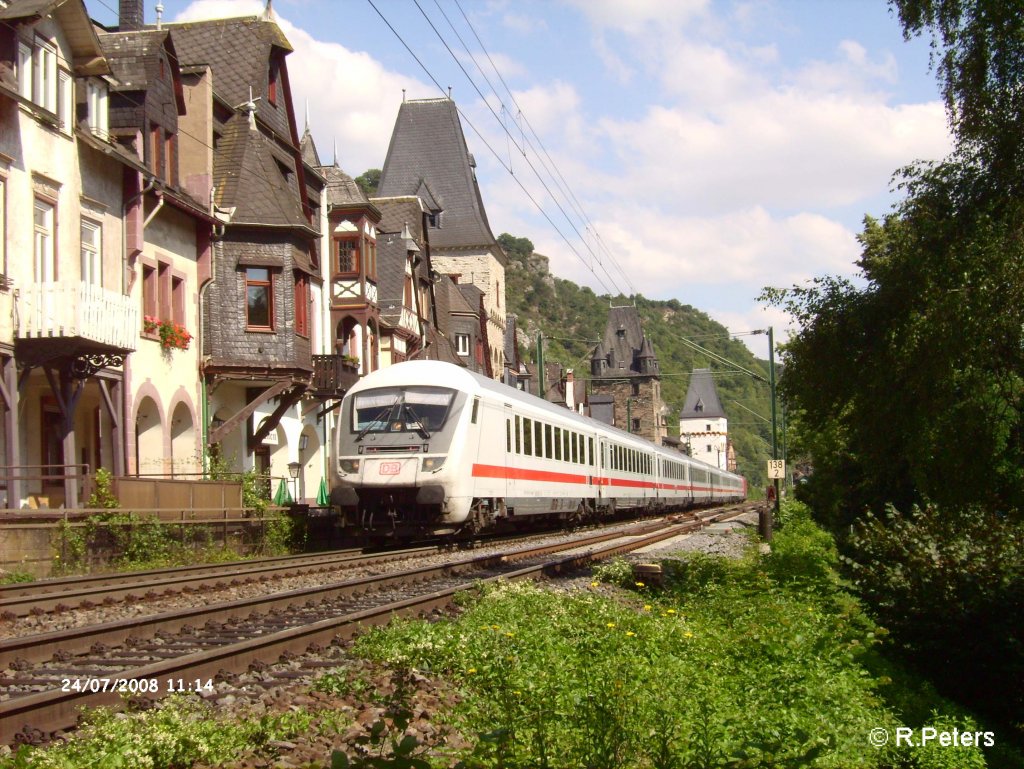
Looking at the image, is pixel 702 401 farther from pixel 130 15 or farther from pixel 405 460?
pixel 405 460

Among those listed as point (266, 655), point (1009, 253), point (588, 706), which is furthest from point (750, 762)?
point (1009, 253)

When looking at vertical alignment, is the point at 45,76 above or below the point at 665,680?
above

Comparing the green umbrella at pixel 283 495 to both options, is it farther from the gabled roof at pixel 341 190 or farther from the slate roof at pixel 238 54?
the gabled roof at pixel 341 190

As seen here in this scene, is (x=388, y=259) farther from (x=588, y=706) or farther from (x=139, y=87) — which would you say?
(x=588, y=706)

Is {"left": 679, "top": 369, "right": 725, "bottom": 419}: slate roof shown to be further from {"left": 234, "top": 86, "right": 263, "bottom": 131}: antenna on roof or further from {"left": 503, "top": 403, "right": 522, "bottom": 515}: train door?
{"left": 503, "top": 403, "right": 522, "bottom": 515}: train door

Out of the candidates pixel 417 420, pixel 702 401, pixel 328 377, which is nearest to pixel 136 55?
pixel 328 377

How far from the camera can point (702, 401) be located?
16338 centimetres

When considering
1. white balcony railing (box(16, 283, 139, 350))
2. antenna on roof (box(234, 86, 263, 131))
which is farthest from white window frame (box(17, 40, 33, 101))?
antenna on roof (box(234, 86, 263, 131))

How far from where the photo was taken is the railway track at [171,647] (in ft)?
22.1

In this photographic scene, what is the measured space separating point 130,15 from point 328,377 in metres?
10.6

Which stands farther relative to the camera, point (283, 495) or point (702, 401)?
point (702, 401)

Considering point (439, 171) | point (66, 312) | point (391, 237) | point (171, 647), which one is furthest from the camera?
point (439, 171)

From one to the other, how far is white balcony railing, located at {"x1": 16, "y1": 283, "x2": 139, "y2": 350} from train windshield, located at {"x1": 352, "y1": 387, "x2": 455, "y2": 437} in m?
4.72

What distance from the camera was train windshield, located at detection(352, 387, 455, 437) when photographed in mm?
21141
